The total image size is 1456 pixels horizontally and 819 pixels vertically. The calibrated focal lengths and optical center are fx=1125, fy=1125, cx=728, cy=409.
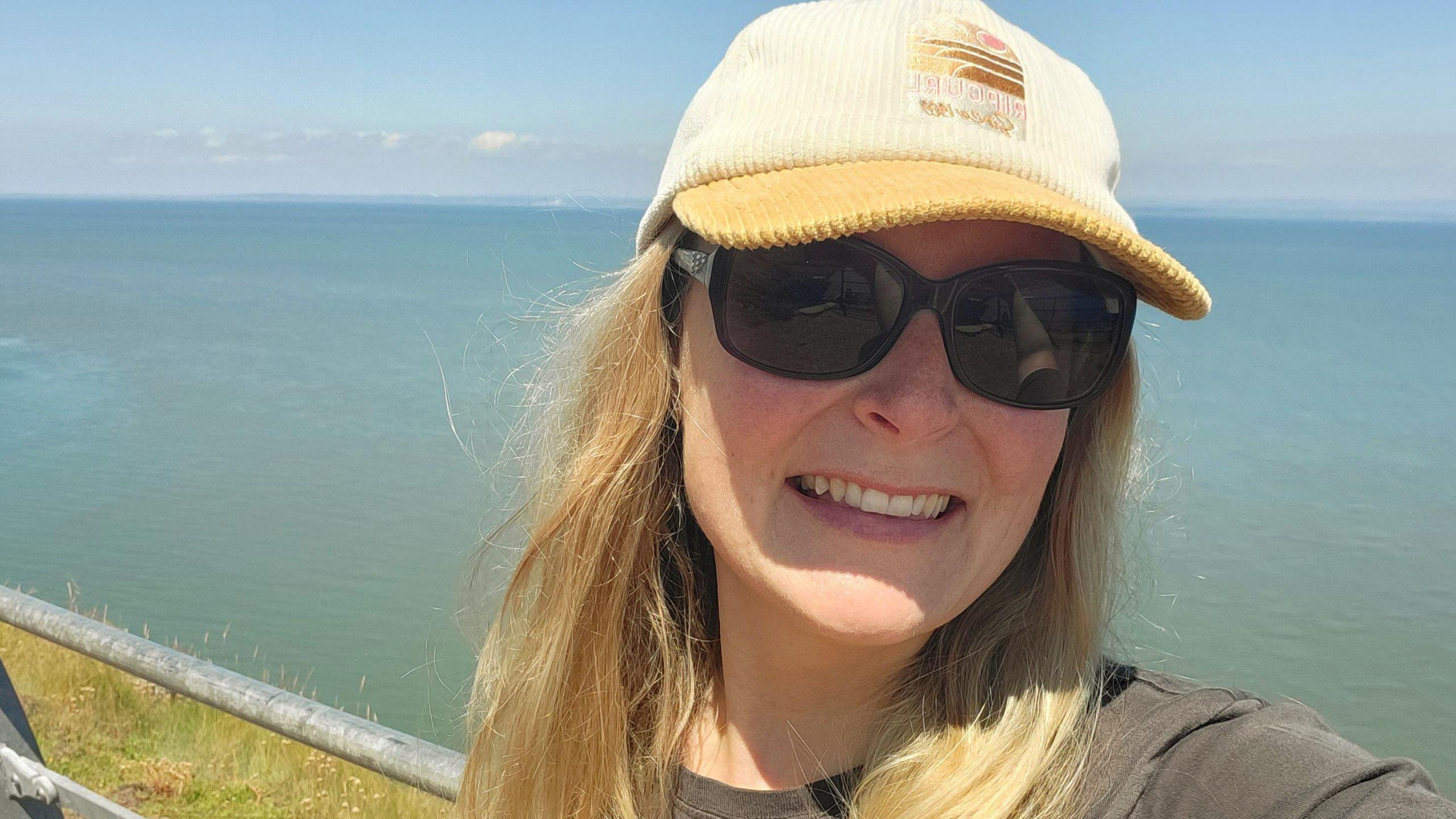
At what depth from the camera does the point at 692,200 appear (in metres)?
1.38

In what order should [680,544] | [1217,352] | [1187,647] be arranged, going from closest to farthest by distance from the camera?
[680,544], [1187,647], [1217,352]

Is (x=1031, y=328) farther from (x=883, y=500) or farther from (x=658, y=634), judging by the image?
(x=658, y=634)

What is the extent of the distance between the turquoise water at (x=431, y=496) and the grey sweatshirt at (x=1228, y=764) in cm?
64

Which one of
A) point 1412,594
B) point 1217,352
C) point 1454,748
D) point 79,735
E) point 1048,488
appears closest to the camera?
point 1048,488

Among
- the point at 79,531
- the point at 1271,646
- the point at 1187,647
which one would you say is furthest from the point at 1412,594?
the point at 79,531

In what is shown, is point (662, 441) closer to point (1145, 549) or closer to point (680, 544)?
point (680, 544)

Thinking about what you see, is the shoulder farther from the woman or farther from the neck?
the neck

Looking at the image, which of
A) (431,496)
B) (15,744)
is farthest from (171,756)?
(431,496)

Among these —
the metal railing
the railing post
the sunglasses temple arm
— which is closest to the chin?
the sunglasses temple arm

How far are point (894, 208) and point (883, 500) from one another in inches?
16.3

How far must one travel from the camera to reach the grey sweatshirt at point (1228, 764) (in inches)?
45.2

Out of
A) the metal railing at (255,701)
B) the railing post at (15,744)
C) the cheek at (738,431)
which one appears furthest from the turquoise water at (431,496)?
the railing post at (15,744)

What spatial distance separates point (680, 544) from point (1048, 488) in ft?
2.06

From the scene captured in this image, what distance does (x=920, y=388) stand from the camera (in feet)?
4.66
